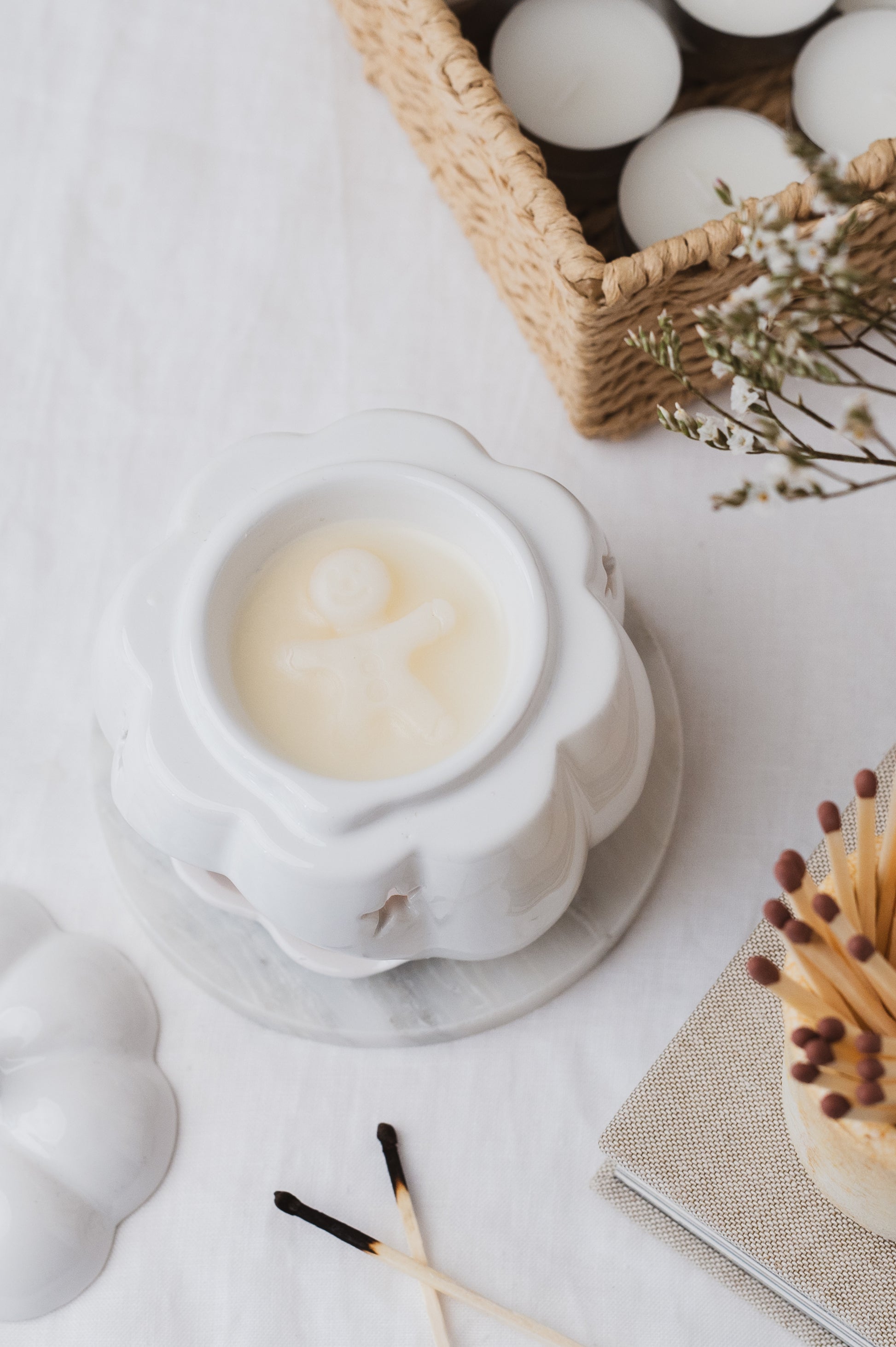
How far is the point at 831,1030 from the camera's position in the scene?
12.1 inches

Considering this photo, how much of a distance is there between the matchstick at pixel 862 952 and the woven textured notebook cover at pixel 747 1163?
0.43 ft

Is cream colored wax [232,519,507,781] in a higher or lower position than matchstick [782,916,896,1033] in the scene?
lower

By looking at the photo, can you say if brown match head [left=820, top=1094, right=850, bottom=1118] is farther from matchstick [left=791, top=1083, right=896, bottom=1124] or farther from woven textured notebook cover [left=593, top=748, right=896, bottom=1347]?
woven textured notebook cover [left=593, top=748, right=896, bottom=1347]

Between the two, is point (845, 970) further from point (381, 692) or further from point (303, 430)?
point (303, 430)

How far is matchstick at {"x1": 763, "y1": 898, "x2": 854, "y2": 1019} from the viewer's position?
0.31 m

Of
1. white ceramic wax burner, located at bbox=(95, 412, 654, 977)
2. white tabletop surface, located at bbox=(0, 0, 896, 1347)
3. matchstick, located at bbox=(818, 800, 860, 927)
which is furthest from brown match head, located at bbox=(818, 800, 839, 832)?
white tabletop surface, located at bbox=(0, 0, 896, 1347)

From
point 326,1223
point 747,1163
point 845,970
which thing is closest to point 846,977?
point 845,970

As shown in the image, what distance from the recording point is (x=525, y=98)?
0.60m

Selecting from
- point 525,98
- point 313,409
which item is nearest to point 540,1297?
point 313,409

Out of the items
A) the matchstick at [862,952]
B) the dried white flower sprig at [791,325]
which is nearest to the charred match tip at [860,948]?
the matchstick at [862,952]

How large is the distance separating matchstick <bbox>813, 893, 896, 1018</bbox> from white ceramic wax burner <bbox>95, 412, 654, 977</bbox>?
0.12m

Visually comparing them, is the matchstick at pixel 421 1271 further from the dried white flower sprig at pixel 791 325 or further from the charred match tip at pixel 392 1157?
the dried white flower sprig at pixel 791 325

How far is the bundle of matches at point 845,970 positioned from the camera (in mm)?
308

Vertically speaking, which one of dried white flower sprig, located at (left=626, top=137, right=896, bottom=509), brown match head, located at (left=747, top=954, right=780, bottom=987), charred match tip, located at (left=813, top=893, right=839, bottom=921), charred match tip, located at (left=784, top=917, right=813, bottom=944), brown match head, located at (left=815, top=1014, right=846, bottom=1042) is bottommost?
brown match head, located at (left=815, top=1014, right=846, bottom=1042)
